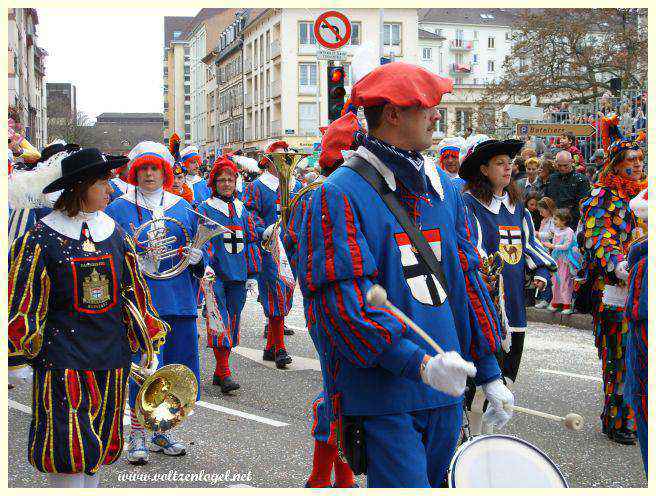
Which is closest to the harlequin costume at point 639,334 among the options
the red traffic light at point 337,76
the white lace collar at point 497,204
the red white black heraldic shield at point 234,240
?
the white lace collar at point 497,204

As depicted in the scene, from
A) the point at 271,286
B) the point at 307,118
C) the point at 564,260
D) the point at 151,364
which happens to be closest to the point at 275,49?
the point at 307,118

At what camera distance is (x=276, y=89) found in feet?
212

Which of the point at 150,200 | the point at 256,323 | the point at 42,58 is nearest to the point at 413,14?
the point at 42,58

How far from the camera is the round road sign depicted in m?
12.7

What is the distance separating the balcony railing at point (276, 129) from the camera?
63.8 meters

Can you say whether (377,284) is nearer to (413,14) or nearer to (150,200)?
(150,200)

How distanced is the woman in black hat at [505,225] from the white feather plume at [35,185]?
2.69 m

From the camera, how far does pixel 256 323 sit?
11.6 meters

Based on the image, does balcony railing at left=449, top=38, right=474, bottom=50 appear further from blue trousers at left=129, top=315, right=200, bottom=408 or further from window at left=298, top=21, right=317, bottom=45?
blue trousers at left=129, top=315, right=200, bottom=408

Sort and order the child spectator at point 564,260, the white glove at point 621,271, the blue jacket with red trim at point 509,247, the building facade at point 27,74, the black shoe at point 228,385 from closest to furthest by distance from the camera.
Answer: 1. the white glove at point 621,271
2. the blue jacket with red trim at point 509,247
3. the black shoe at point 228,385
4. the child spectator at point 564,260
5. the building facade at point 27,74

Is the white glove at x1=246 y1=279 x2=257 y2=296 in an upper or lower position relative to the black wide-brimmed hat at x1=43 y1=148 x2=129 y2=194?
lower

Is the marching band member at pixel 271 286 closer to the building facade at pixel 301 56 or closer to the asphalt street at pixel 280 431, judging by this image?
the asphalt street at pixel 280 431

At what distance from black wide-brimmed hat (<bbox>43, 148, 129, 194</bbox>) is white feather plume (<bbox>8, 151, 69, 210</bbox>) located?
48 millimetres

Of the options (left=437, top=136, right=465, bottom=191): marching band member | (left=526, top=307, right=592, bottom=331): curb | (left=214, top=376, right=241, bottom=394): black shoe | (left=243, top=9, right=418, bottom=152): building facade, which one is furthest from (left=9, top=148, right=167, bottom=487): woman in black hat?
(left=243, top=9, right=418, bottom=152): building facade
